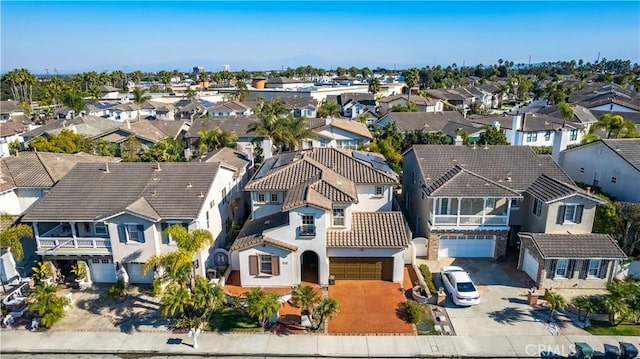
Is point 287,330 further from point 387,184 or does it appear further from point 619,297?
point 619,297

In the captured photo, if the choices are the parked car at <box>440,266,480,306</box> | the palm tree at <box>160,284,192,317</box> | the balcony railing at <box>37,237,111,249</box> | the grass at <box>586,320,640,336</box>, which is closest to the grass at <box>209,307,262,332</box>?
the palm tree at <box>160,284,192,317</box>

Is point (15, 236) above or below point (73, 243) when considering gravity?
above

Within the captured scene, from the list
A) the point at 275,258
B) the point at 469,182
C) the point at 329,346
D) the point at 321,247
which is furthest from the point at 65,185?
the point at 469,182

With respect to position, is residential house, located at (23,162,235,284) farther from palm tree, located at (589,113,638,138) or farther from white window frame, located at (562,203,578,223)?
palm tree, located at (589,113,638,138)

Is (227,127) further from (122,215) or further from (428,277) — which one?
(428,277)

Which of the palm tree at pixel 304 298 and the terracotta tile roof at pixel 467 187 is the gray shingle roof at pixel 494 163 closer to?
the terracotta tile roof at pixel 467 187

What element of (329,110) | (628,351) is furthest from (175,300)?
(329,110)
